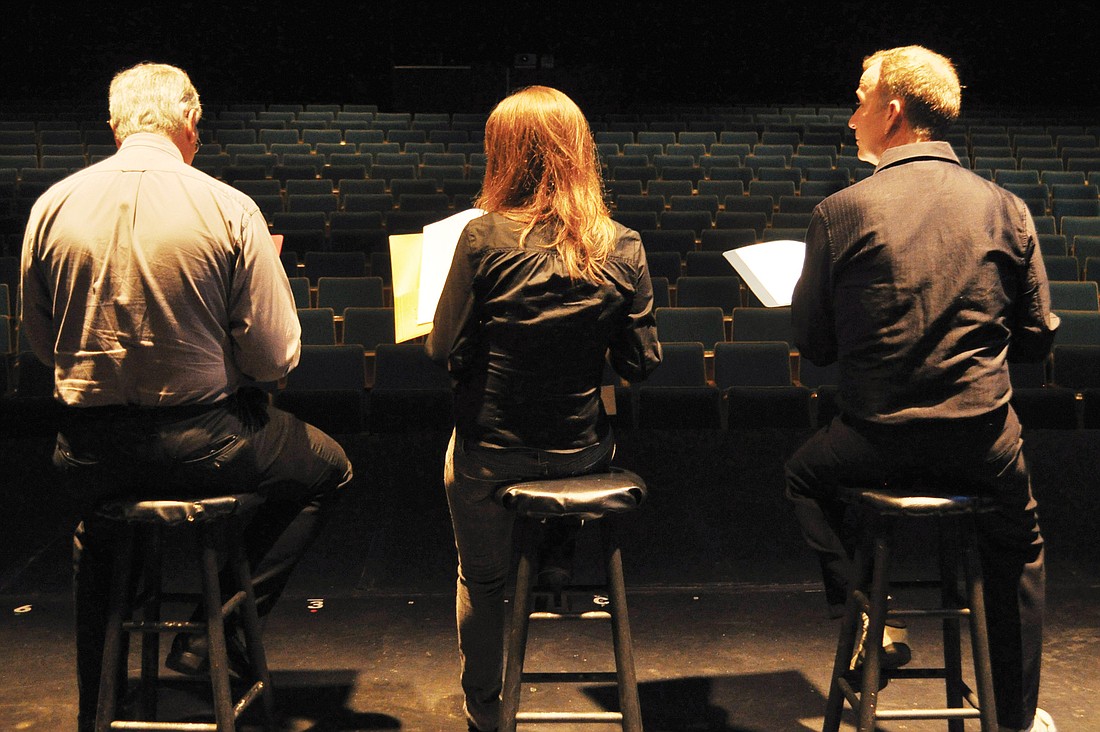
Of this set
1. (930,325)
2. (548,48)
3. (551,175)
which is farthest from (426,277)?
(548,48)

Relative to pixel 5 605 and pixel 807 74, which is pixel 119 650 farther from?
pixel 807 74

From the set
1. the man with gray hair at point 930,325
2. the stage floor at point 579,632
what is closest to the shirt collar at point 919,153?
the man with gray hair at point 930,325

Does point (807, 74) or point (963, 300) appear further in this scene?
point (807, 74)

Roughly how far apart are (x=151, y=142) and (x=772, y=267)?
40.4 inches

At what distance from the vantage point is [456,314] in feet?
4.82

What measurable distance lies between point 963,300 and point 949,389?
5.0 inches

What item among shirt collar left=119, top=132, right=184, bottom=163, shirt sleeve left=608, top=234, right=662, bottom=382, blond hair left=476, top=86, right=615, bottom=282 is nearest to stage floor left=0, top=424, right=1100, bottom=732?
shirt sleeve left=608, top=234, right=662, bottom=382

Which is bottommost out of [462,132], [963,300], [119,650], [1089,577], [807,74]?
[1089,577]

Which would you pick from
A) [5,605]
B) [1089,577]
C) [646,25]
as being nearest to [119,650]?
[5,605]

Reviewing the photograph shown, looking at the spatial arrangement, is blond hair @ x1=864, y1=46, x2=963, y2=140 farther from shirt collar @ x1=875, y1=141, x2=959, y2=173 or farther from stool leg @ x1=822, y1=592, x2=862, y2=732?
stool leg @ x1=822, y1=592, x2=862, y2=732

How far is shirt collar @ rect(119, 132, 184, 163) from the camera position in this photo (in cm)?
151

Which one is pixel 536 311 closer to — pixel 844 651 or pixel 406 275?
pixel 406 275

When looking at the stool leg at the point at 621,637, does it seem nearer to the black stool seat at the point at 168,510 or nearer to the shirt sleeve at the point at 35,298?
the black stool seat at the point at 168,510

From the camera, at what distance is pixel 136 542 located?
1580mm
